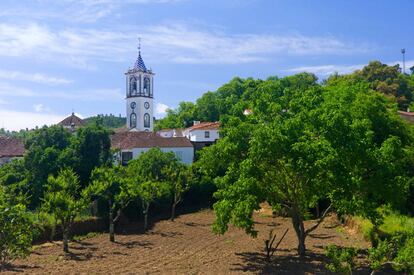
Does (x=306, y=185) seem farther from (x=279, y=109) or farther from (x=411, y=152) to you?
(x=411, y=152)

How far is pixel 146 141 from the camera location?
5859cm

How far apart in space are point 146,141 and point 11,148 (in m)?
16.5

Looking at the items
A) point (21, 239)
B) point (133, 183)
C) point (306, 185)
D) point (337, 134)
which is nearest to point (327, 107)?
point (337, 134)

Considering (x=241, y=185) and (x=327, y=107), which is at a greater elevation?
(x=327, y=107)

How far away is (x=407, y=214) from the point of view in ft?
103

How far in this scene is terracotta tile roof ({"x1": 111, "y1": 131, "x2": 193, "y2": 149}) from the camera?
58.0m

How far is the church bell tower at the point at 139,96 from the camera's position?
3351 inches

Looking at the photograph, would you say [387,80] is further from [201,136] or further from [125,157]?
[125,157]

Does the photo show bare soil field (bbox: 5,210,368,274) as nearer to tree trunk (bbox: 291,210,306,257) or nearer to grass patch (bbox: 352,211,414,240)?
tree trunk (bbox: 291,210,306,257)

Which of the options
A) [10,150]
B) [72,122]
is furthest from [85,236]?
[72,122]

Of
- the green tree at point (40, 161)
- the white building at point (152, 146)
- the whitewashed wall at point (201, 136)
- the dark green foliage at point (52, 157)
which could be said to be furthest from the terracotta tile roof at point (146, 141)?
the green tree at point (40, 161)

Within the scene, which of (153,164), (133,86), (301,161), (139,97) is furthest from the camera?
(133,86)

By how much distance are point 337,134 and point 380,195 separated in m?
3.76

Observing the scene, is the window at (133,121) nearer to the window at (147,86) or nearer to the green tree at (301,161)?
the window at (147,86)
